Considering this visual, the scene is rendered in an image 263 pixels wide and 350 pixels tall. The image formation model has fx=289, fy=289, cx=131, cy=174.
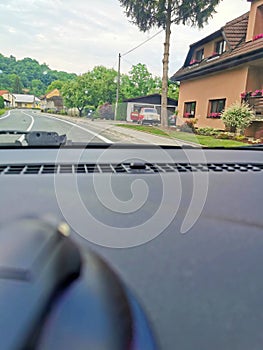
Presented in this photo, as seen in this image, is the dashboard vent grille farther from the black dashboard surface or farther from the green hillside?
the green hillside

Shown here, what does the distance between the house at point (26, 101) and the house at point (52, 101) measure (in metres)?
0.08

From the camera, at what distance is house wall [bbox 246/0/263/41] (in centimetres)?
1145

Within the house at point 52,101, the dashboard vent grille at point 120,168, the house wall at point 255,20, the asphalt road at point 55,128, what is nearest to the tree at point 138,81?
the house at point 52,101

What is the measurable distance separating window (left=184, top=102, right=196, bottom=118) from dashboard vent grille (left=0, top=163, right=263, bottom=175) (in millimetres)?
13231

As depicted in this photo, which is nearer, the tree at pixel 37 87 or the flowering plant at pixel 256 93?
the tree at pixel 37 87

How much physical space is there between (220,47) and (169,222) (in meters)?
14.6

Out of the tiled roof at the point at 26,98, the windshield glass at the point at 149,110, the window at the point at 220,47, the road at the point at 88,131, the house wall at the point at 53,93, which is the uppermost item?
the window at the point at 220,47

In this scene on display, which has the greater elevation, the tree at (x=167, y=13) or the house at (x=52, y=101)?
the tree at (x=167, y=13)

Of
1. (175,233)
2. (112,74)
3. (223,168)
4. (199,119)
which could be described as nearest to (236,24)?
(199,119)

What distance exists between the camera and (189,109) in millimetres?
15586

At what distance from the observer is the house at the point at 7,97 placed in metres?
3.03

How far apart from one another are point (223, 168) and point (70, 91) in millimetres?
2913

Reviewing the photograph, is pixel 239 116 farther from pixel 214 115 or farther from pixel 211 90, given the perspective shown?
pixel 211 90

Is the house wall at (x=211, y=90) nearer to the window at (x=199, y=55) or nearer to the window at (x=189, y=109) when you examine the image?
the window at (x=189, y=109)
